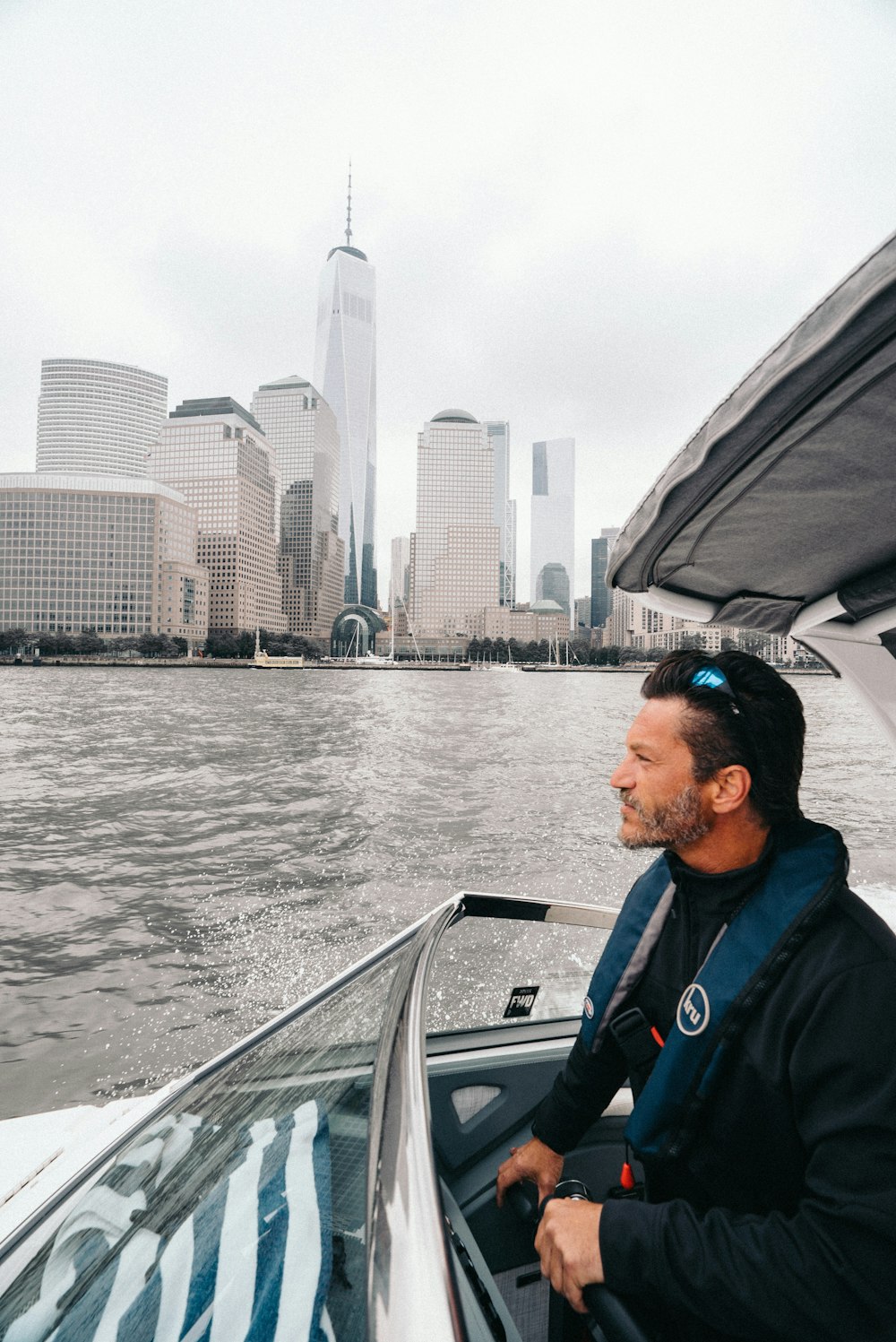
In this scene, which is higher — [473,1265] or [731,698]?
[731,698]

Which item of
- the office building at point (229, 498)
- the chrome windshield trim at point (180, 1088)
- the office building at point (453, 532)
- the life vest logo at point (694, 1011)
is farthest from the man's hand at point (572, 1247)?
the office building at point (453, 532)

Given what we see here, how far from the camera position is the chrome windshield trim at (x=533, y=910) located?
2117 mm

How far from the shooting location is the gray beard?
129 cm

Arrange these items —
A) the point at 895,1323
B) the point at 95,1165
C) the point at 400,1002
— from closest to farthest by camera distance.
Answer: the point at 895,1323 → the point at 95,1165 → the point at 400,1002

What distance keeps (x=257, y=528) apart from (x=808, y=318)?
5277 inches

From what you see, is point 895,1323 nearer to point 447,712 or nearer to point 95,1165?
Answer: point 95,1165

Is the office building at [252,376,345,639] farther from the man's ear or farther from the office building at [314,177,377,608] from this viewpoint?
the man's ear

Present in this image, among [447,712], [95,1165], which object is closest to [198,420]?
[447,712]

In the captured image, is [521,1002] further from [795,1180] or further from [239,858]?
[239,858]

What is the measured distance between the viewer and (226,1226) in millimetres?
992

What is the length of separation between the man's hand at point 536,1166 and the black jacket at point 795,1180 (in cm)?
40

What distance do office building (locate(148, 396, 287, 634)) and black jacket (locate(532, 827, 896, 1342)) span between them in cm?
11602

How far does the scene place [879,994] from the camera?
100 cm

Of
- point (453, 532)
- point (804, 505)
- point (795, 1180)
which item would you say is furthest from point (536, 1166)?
point (453, 532)
